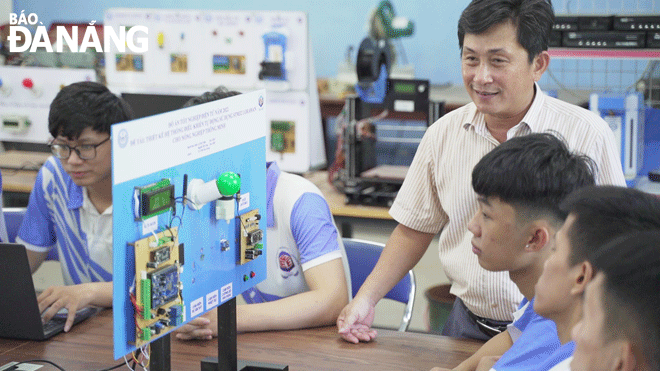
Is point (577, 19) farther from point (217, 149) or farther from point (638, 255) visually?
point (638, 255)

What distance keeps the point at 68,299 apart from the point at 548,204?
115 centimetres

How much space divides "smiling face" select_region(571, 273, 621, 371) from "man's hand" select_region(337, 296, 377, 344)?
2.95 ft

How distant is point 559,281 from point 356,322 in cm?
79

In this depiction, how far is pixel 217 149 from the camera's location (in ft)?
4.51

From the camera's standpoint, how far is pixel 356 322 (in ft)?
5.99

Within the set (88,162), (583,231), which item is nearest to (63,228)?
(88,162)

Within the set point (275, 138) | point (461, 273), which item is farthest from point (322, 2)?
point (461, 273)

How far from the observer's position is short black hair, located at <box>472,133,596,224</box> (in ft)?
4.82

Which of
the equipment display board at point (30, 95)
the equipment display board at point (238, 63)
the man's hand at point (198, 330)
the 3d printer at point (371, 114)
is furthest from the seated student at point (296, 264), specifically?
the equipment display board at point (30, 95)

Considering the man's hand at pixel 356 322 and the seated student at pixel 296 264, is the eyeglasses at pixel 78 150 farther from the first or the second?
the man's hand at pixel 356 322

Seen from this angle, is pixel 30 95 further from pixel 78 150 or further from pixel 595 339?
pixel 595 339

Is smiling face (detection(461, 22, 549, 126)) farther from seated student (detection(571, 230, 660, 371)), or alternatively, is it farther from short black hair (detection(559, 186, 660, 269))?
seated student (detection(571, 230, 660, 371))

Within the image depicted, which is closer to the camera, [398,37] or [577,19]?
A: [577,19]

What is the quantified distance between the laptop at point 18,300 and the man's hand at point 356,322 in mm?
653
